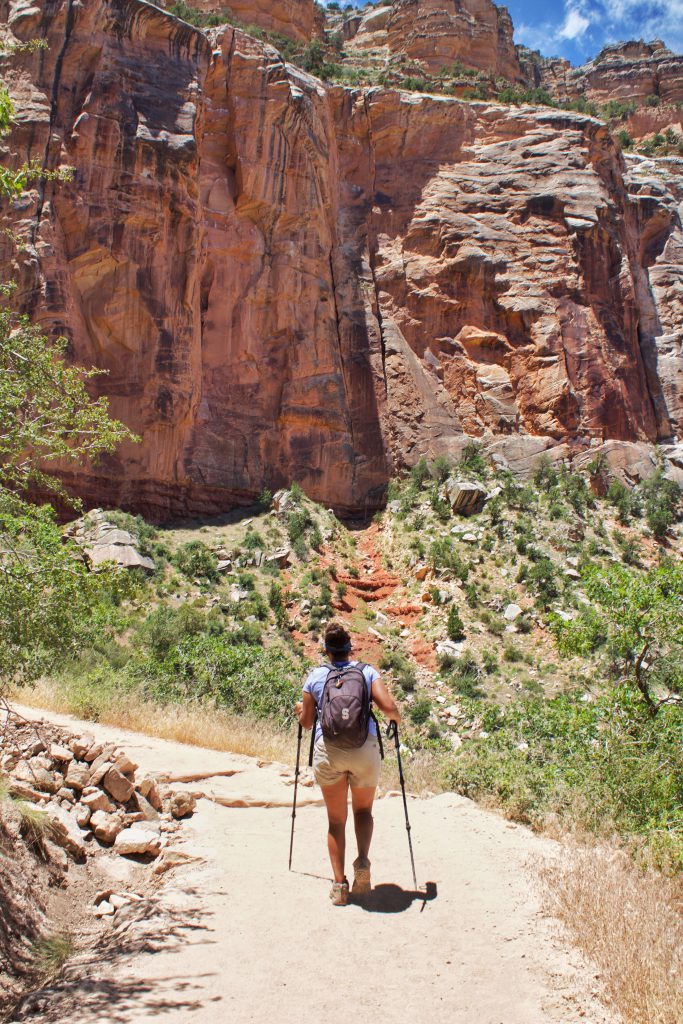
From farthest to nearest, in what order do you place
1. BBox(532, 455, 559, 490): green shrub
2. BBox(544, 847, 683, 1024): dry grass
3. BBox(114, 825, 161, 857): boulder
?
1. BBox(532, 455, 559, 490): green shrub
2. BBox(114, 825, 161, 857): boulder
3. BBox(544, 847, 683, 1024): dry grass

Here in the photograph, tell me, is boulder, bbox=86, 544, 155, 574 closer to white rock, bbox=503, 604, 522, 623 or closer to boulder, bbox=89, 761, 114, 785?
white rock, bbox=503, 604, 522, 623

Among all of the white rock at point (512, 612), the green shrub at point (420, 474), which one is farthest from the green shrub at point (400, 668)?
the green shrub at point (420, 474)

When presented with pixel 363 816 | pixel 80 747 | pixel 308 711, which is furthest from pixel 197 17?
pixel 363 816

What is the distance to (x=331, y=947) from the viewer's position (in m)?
4.16

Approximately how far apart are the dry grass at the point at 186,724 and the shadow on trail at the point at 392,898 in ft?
14.9

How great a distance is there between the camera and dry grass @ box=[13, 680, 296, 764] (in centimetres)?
979

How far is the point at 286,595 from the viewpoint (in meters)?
25.7

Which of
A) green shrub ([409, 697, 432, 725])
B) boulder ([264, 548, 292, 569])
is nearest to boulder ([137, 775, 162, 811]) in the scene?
green shrub ([409, 697, 432, 725])

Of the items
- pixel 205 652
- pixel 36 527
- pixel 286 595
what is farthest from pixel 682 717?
pixel 286 595

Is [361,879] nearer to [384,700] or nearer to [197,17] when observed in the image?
[384,700]

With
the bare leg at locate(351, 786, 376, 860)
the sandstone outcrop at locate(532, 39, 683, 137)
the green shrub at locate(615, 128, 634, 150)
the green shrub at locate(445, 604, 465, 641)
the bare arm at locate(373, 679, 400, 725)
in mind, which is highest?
the sandstone outcrop at locate(532, 39, 683, 137)

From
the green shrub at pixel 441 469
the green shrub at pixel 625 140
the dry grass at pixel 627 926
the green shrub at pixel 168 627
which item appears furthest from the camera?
the green shrub at pixel 625 140

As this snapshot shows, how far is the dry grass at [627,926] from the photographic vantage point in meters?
3.51

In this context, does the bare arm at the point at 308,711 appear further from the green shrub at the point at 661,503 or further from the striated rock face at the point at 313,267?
the green shrub at the point at 661,503
